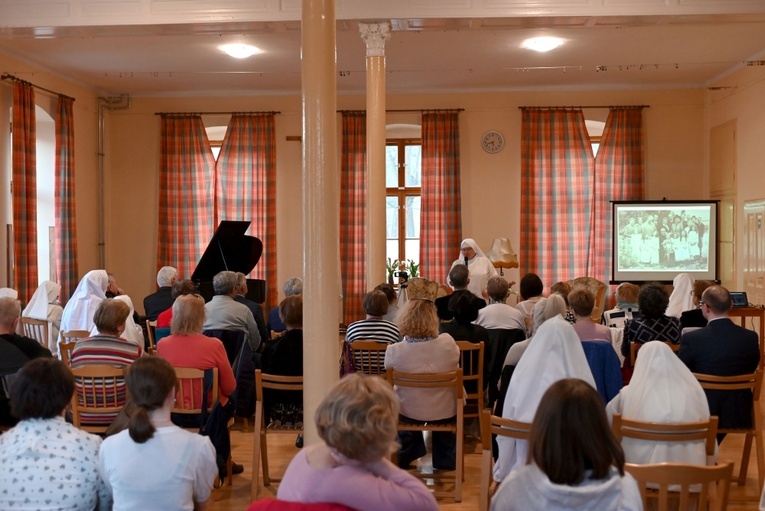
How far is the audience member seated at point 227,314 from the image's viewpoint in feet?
18.7

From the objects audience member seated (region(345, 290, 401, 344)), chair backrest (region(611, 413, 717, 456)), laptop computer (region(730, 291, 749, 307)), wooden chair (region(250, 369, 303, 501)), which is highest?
audience member seated (region(345, 290, 401, 344))

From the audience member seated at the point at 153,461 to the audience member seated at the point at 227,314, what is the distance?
298cm

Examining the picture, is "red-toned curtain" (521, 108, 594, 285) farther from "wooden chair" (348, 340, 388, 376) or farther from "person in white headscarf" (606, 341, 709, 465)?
"person in white headscarf" (606, 341, 709, 465)

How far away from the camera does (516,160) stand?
12.3 metres

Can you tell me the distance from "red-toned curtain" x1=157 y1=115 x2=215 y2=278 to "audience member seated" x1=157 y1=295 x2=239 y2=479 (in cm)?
825

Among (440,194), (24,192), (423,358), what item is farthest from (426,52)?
(423,358)

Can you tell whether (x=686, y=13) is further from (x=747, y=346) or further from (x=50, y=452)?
(x=50, y=452)

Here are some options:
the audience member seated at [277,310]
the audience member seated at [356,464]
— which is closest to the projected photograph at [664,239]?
the audience member seated at [277,310]

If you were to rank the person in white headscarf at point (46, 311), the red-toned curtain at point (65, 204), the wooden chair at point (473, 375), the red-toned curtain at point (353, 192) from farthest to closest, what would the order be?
the red-toned curtain at point (353, 192) → the red-toned curtain at point (65, 204) → the person in white headscarf at point (46, 311) → the wooden chair at point (473, 375)

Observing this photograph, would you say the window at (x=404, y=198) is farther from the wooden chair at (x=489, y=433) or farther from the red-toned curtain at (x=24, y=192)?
the wooden chair at (x=489, y=433)

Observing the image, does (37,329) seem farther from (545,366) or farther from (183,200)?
(183,200)

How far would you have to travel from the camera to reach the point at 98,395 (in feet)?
13.6

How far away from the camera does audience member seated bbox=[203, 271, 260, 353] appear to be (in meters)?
5.71

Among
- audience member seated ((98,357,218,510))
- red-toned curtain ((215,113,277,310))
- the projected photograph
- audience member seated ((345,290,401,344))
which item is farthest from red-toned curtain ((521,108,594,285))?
audience member seated ((98,357,218,510))
